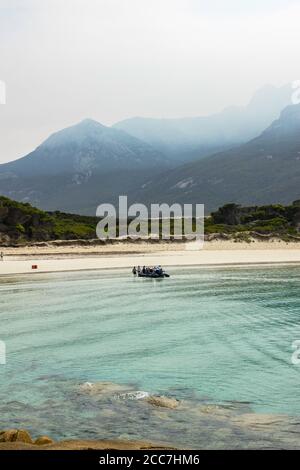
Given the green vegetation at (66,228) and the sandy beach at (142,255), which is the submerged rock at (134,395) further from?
the green vegetation at (66,228)

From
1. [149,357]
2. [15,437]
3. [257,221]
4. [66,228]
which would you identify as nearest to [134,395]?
[149,357]

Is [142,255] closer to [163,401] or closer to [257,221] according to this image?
[257,221]

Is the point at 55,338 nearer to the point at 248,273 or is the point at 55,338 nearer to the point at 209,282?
the point at 209,282

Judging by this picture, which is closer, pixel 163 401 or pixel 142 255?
pixel 163 401

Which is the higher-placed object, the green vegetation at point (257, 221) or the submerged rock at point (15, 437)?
the green vegetation at point (257, 221)

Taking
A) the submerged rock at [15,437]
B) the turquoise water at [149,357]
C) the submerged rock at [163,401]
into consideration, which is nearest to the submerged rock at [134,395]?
the submerged rock at [163,401]

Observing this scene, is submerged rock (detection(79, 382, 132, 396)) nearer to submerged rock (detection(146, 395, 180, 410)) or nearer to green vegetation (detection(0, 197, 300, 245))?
submerged rock (detection(146, 395, 180, 410))
